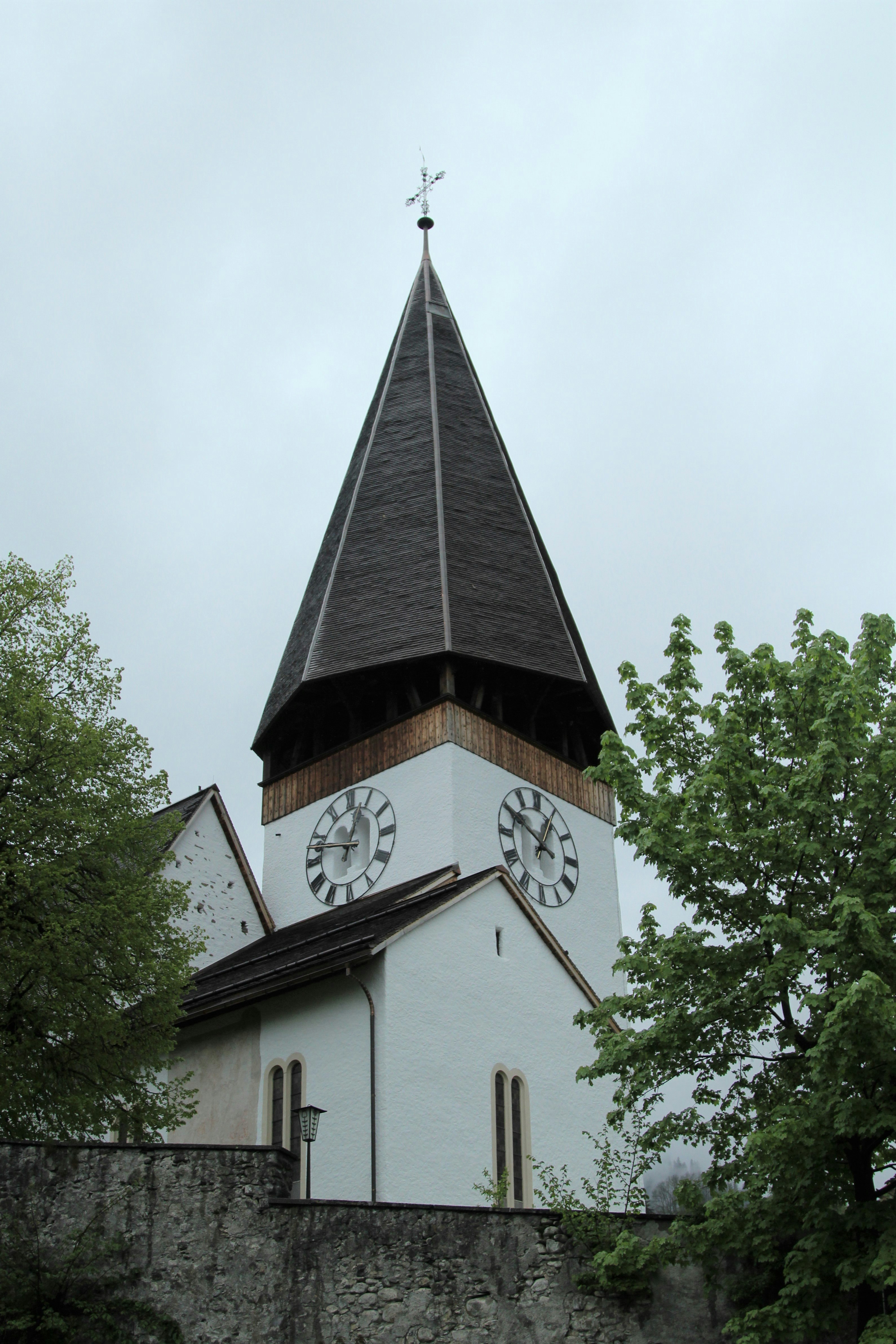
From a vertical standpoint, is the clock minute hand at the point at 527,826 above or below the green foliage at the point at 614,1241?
above

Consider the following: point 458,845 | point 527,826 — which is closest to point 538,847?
point 527,826

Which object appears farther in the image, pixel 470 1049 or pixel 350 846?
pixel 350 846

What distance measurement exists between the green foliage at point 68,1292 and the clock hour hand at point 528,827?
13209 mm

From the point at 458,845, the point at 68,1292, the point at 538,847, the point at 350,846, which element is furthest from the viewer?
the point at 350,846

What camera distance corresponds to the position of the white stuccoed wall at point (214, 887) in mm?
25500

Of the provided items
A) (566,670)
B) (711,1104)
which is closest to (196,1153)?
(711,1104)

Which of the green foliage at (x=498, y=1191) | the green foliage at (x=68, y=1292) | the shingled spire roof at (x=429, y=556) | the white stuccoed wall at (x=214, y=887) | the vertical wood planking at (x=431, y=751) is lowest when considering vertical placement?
the green foliage at (x=68, y=1292)

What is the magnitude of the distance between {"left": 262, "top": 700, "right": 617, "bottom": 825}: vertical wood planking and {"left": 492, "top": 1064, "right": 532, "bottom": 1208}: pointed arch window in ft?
22.2

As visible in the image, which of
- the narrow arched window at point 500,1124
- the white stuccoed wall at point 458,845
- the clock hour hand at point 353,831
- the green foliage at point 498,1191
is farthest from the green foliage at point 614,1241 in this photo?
the clock hour hand at point 353,831

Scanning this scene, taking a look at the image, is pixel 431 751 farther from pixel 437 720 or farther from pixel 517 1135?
pixel 517 1135

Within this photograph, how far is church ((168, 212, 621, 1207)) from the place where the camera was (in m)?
18.0

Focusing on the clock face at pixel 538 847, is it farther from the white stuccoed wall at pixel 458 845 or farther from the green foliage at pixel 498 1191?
the green foliage at pixel 498 1191

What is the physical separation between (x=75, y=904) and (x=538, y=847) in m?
10.4

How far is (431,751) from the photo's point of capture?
24.3 metres
